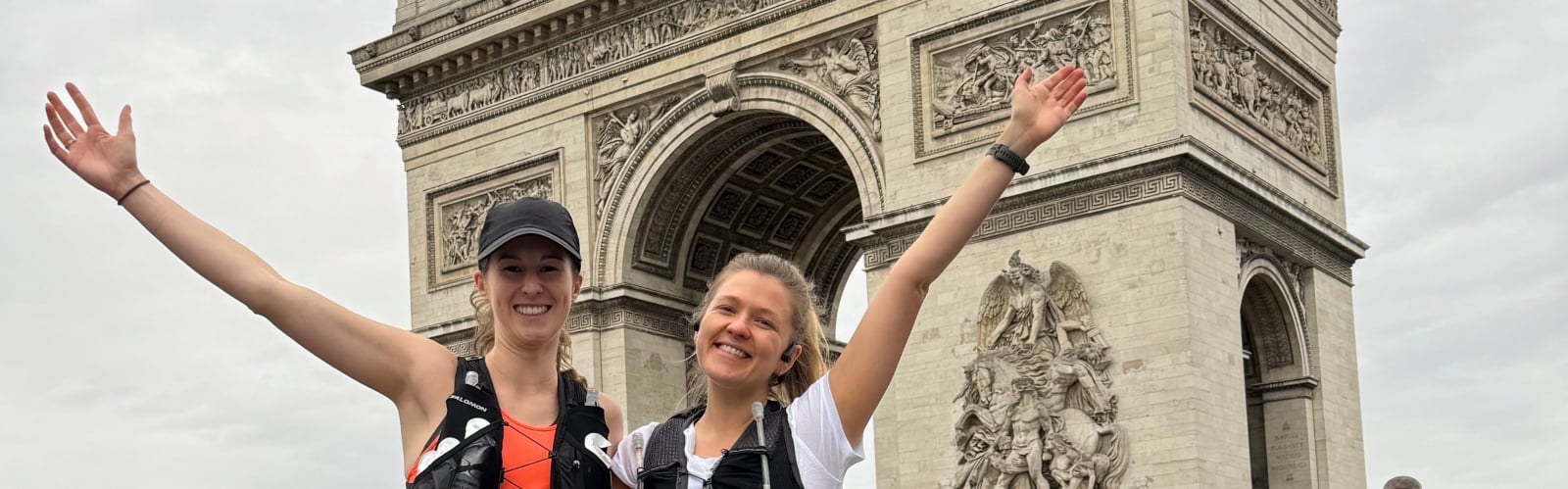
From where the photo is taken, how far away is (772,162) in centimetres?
2319

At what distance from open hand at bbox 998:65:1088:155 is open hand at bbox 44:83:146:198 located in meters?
1.34

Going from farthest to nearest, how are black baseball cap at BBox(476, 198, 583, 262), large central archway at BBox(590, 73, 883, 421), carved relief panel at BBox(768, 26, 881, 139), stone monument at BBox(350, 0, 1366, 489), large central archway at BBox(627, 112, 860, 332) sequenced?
large central archway at BBox(627, 112, 860, 332) → large central archway at BBox(590, 73, 883, 421) → carved relief panel at BBox(768, 26, 881, 139) → stone monument at BBox(350, 0, 1366, 489) → black baseball cap at BBox(476, 198, 583, 262)

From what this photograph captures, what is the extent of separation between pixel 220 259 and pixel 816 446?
95 centimetres

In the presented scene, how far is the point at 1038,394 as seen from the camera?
687 inches

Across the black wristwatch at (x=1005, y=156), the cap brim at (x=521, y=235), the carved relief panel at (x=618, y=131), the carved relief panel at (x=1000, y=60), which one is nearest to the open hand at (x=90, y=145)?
the cap brim at (x=521, y=235)

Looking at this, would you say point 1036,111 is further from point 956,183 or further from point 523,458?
point 956,183

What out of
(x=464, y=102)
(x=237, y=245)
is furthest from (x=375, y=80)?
(x=237, y=245)

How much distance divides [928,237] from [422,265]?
21.8 m

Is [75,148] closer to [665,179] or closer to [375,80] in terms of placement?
[665,179]

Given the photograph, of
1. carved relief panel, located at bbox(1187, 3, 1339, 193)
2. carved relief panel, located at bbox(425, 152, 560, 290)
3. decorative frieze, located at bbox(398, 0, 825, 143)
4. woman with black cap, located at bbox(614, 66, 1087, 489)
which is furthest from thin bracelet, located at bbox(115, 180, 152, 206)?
carved relief panel, located at bbox(425, 152, 560, 290)

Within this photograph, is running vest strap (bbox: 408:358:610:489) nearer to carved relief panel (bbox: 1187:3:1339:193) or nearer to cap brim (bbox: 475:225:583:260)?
cap brim (bbox: 475:225:583:260)

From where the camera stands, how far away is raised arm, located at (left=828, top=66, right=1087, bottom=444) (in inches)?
115

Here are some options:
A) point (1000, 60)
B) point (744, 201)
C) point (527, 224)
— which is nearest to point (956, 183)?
point (1000, 60)

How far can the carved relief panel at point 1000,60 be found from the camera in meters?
17.6
